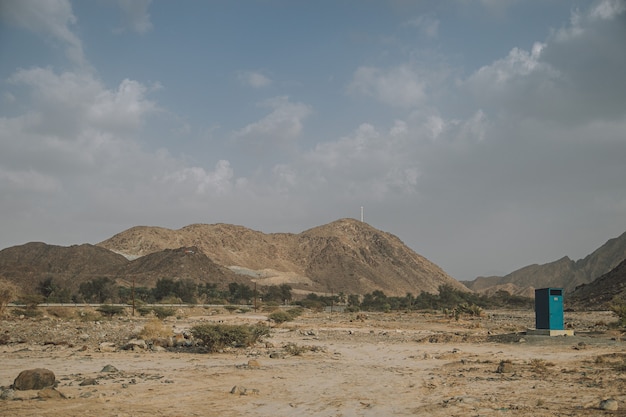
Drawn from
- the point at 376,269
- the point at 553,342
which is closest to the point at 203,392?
the point at 553,342

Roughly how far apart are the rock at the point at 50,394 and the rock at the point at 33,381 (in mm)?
669

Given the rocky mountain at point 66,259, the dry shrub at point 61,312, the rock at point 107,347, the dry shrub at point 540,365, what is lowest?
the dry shrub at point 61,312

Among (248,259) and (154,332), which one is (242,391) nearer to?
(154,332)

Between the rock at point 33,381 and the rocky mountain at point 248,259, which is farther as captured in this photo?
the rocky mountain at point 248,259

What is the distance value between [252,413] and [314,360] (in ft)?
25.5

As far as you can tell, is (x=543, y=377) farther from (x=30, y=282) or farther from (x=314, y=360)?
(x=30, y=282)

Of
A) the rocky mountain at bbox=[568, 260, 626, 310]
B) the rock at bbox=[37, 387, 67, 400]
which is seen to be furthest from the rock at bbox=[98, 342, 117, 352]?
the rocky mountain at bbox=[568, 260, 626, 310]

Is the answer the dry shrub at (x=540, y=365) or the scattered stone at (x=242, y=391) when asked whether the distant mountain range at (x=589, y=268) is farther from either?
the scattered stone at (x=242, y=391)

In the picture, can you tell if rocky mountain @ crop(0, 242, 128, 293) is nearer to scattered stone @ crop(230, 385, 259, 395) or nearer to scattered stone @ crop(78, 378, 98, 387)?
scattered stone @ crop(78, 378, 98, 387)

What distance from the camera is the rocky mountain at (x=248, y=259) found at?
109625mm

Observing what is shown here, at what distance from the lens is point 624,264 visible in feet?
266

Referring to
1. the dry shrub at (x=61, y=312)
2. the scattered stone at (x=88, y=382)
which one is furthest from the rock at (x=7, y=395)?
the dry shrub at (x=61, y=312)

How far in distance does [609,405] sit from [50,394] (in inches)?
409

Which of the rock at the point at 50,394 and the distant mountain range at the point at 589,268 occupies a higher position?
the distant mountain range at the point at 589,268
